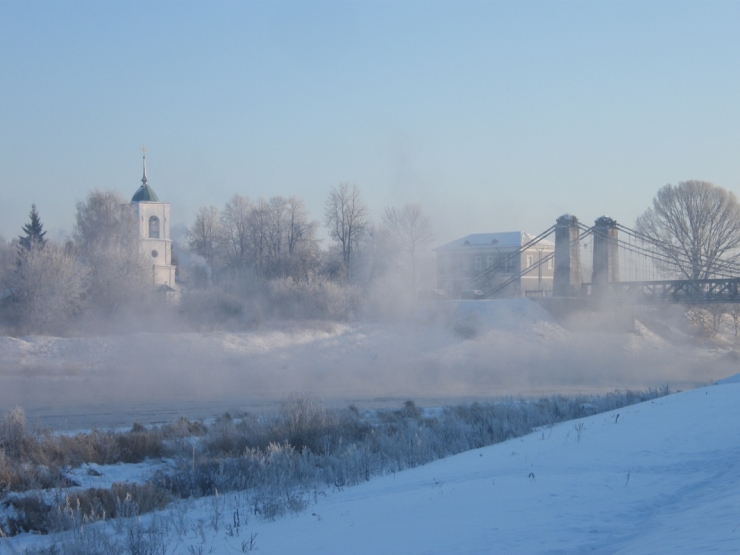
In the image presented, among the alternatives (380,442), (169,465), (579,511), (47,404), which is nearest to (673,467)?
(579,511)

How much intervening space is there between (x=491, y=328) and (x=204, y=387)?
698 inches

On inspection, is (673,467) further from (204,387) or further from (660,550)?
(204,387)

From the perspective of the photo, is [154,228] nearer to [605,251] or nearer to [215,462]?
[605,251]

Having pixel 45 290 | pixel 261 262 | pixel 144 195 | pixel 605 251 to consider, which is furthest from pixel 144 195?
pixel 605 251

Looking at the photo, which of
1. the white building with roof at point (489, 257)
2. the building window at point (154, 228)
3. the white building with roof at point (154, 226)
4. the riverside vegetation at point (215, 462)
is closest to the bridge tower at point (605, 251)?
the white building with roof at point (489, 257)

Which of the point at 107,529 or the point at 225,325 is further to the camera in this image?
the point at 225,325

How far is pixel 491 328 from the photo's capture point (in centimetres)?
3903

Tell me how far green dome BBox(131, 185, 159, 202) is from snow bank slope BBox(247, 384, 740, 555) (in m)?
48.0

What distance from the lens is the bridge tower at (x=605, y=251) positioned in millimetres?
41094

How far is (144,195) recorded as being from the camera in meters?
53.7

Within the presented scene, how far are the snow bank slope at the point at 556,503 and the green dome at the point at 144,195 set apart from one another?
4795 centimetres

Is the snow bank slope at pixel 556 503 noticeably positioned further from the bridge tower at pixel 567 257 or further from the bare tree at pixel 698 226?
the bare tree at pixel 698 226

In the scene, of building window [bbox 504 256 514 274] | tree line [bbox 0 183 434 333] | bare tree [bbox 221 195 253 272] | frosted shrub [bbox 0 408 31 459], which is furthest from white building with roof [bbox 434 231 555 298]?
frosted shrub [bbox 0 408 31 459]

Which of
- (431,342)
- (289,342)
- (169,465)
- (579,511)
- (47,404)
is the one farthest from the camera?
(431,342)
